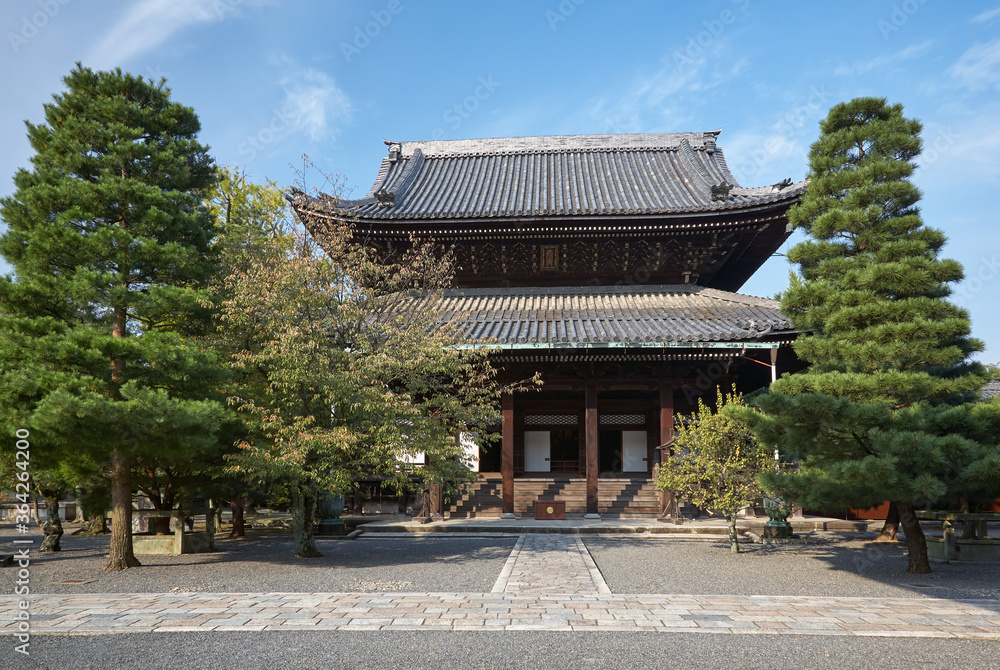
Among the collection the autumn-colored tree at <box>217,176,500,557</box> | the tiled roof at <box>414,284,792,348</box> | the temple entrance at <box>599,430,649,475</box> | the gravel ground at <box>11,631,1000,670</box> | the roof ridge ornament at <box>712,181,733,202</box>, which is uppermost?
the roof ridge ornament at <box>712,181,733,202</box>

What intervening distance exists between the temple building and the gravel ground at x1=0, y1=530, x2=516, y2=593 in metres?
4.43

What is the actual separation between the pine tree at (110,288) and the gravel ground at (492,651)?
11.6 ft

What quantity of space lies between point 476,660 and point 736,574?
6032 millimetres

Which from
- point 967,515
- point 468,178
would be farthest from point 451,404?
point 468,178

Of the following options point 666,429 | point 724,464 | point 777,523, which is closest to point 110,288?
point 724,464

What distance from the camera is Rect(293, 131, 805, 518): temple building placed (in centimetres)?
1573

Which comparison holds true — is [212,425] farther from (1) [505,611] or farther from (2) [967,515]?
(2) [967,515]

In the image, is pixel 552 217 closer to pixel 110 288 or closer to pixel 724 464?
pixel 724 464

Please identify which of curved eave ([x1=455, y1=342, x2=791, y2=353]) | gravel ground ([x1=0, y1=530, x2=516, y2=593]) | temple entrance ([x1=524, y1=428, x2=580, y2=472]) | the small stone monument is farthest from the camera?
temple entrance ([x1=524, y1=428, x2=580, y2=472])

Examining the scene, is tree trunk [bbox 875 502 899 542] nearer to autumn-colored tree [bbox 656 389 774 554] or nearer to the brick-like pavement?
autumn-colored tree [bbox 656 389 774 554]

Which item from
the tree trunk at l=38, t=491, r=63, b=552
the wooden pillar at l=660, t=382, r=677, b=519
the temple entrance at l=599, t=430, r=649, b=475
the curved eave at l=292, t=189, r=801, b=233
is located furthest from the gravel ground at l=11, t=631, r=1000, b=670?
the temple entrance at l=599, t=430, r=649, b=475

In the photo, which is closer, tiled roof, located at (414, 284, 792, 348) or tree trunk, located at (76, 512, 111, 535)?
tiled roof, located at (414, 284, 792, 348)

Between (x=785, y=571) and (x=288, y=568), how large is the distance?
28.5 feet

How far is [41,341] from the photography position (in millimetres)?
8867
